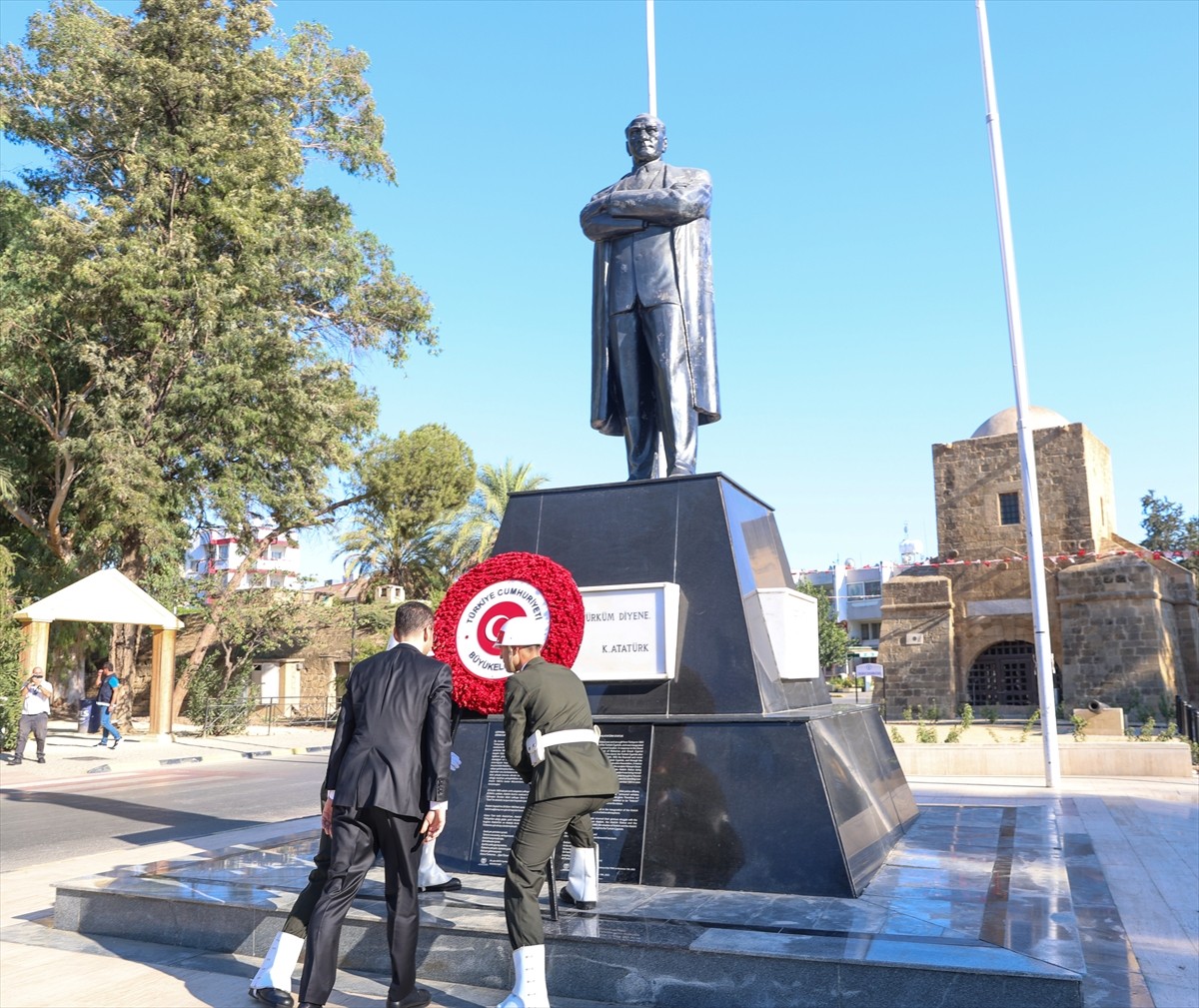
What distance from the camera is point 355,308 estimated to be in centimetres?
2467

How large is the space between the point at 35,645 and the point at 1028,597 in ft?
79.6

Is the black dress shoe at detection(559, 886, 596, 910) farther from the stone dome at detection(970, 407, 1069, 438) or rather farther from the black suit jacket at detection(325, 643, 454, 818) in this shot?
the stone dome at detection(970, 407, 1069, 438)

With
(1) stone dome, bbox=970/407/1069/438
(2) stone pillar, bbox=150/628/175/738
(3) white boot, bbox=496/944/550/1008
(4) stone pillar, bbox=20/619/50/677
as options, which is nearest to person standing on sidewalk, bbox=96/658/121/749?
(2) stone pillar, bbox=150/628/175/738

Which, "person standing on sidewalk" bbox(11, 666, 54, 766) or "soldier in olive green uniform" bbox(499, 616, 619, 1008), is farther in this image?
"person standing on sidewalk" bbox(11, 666, 54, 766)

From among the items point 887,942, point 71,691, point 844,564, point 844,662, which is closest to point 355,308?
point 71,691

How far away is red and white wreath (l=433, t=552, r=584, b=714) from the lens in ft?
17.2

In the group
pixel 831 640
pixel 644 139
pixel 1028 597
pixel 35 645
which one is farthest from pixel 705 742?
pixel 831 640

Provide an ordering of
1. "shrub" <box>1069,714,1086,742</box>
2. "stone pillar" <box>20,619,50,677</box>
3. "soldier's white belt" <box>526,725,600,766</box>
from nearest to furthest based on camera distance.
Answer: "soldier's white belt" <box>526,725,600,766</box>
"shrub" <box>1069,714,1086,742</box>
"stone pillar" <box>20,619,50,677</box>

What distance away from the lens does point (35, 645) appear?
17781mm

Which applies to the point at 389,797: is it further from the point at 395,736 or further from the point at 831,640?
the point at 831,640

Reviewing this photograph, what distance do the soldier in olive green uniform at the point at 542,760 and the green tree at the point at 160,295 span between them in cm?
1888

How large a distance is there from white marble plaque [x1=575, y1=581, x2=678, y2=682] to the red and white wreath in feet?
1.43

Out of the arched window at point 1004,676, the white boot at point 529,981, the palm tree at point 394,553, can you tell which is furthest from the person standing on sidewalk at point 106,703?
Result: the arched window at point 1004,676

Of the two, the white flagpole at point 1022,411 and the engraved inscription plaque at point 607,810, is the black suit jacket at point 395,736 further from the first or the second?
the white flagpole at point 1022,411
